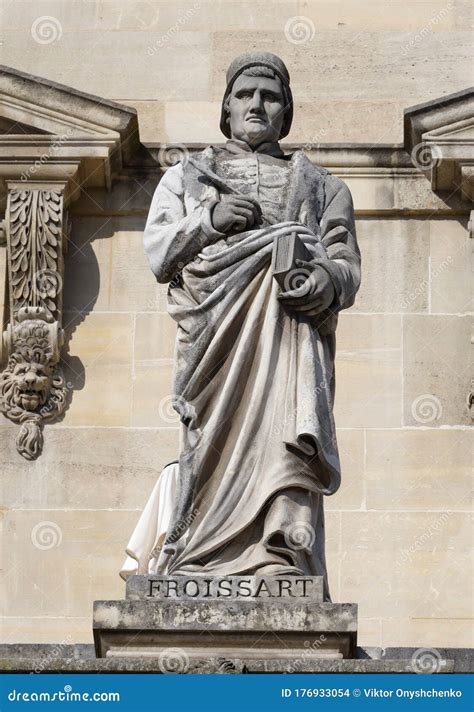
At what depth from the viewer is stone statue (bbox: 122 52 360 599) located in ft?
41.1

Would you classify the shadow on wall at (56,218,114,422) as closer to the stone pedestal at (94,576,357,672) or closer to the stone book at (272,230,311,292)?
the stone book at (272,230,311,292)

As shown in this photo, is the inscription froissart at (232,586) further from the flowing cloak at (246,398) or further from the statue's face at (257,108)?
the statue's face at (257,108)

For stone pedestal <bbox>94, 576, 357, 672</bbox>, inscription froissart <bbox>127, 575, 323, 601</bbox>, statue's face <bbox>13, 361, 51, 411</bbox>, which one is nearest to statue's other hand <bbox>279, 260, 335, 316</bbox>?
inscription froissart <bbox>127, 575, 323, 601</bbox>

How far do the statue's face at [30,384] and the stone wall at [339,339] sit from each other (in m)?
0.15

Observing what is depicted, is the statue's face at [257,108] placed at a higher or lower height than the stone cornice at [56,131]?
lower

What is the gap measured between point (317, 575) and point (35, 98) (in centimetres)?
479

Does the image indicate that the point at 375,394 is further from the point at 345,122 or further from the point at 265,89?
the point at 265,89

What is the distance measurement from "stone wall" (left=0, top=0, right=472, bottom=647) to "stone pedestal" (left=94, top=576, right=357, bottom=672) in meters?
3.30

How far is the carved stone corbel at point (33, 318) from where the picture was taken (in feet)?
52.6

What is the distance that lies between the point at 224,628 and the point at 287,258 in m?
1.70

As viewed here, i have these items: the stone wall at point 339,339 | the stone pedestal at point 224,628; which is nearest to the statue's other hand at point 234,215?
the stone pedestal at point 224,628

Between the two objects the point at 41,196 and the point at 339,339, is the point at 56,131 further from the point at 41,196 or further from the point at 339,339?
the point at 339,339

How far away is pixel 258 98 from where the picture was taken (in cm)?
1341

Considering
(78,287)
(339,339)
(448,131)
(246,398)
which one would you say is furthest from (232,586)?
(448,131)
